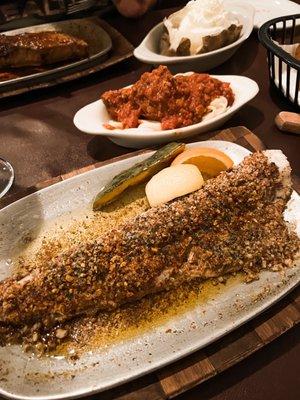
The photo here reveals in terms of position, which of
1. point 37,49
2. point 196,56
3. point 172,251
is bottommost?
point 172,251

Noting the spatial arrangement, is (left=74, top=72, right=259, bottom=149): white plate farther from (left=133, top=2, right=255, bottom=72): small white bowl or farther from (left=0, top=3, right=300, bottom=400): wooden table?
(left=133, top=2, right=255, bottom=72): small white bowl

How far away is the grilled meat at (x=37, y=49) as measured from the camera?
2.63 meters

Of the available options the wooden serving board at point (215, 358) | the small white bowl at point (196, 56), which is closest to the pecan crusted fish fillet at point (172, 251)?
the wooden serving board at point (215, 358)

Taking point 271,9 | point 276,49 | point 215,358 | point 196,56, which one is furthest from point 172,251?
point 271,9

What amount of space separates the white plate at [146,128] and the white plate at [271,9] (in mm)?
1120

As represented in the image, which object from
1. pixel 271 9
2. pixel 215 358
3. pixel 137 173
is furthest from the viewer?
pixel 271 9

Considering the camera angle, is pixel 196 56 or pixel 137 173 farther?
pixel 196 56

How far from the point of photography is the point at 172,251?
4.95 feet

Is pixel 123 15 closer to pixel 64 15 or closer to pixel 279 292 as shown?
pixel 64 15

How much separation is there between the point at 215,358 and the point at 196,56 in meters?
1.86

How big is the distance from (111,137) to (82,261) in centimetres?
87

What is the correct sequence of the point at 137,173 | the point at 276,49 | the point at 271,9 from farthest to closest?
the point at 271,9 < the point at 276,49 < the point at 137,173

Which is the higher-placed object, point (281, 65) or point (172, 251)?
point (281, 65)

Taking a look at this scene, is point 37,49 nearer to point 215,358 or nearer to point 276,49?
point 276,49
